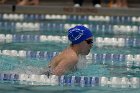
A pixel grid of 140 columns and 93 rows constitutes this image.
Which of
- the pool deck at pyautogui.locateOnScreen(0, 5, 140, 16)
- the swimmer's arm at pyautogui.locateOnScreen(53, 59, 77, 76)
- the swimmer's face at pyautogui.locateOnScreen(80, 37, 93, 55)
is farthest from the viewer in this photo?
the pool deck at pyautogui.locateOnScreen(0, 5, 140, 16)

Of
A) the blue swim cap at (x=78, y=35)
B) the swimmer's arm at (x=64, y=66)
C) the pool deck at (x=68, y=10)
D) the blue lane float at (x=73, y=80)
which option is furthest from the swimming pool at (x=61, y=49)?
the blue swim cap at (x=78, y=35)

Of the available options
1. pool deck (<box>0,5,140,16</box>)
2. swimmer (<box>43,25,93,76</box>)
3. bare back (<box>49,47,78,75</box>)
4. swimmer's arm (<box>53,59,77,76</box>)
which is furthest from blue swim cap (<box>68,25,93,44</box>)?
pool deck (<box>0,5,140,16</box>)

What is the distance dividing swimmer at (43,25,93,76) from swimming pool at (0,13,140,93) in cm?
13

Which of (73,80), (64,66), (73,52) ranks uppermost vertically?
(73,52)

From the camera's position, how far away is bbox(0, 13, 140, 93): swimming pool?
4.75 m

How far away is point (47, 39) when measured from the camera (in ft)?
25.9

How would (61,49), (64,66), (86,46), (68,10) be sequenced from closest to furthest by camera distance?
1. (64,66)
2. (86,46)
3. (61,49)
4. (68,10)

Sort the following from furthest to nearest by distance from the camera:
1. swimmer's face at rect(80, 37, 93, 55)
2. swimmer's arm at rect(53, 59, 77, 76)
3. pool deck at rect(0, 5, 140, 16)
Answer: pool deck at rect(0, 5, 140, 16) < swimmer's face at rect(80, 37, 93, 55) < swimmer's arm at rect(53, 59, 77, 76)

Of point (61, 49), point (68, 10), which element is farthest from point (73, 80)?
point (68, 10)

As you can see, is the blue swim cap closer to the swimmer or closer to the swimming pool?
the swimmer

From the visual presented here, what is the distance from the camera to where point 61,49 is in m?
7.09

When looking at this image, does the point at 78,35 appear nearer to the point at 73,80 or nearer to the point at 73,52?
the point at 73,52

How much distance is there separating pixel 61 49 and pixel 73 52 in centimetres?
247

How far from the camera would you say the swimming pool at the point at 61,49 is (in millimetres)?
4746
